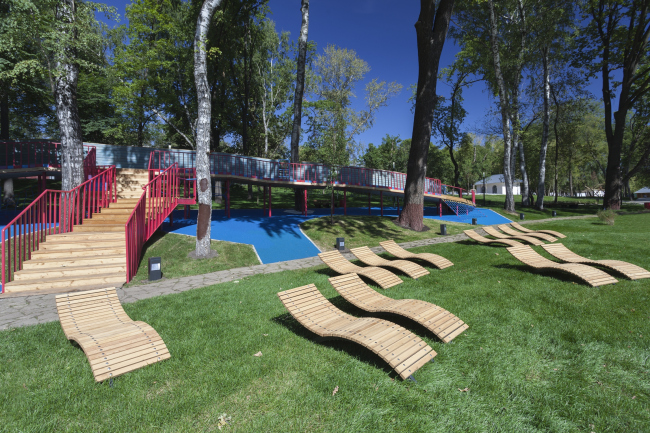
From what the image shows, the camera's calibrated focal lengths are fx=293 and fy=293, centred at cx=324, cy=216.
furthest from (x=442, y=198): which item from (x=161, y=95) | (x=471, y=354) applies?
(x=161, y=95)

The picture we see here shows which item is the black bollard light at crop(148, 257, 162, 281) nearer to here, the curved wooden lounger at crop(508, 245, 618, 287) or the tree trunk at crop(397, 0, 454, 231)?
the curved wooden lounger at crop(508, 245, 618, 287)

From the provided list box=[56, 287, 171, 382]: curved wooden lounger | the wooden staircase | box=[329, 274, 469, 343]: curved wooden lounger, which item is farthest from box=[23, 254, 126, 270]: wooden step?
box=[329, 274, 469, 343]: curved wooden lounger

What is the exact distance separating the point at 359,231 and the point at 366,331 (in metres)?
10.4

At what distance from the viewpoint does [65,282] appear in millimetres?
7105

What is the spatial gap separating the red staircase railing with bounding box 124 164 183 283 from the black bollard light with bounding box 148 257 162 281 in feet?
1.64

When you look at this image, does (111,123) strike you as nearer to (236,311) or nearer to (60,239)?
(60,239)

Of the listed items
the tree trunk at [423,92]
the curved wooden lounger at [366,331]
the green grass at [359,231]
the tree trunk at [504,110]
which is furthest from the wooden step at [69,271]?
the tree trunk at [504,110]

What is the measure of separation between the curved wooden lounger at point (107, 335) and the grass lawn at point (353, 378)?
0.55 ft

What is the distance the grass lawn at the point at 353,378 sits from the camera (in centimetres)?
260

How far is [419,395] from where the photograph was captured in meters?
2.90

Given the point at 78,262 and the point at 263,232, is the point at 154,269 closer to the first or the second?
the point at 78,262

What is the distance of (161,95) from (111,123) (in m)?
9.59

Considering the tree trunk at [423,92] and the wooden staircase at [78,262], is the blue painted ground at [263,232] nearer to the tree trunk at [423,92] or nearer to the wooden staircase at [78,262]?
the wooden staircase at [78,262]

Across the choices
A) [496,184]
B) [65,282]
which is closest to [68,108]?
[65,282]
